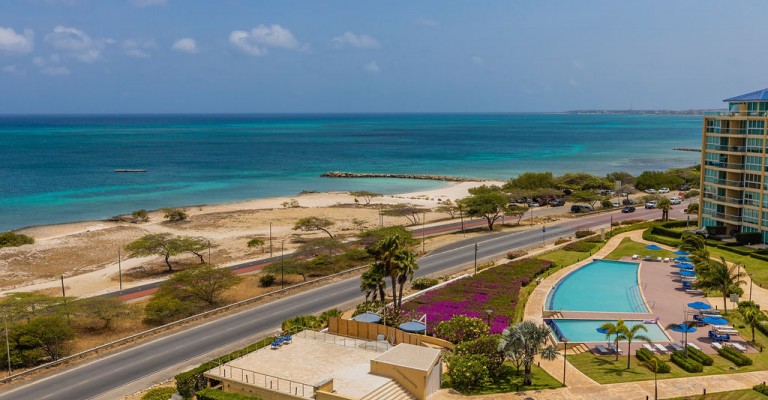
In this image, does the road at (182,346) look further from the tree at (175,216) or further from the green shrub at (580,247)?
the tree at (175,216)

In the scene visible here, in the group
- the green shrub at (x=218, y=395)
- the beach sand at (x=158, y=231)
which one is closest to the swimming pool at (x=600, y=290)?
the green shrub at (x=218, y=395)

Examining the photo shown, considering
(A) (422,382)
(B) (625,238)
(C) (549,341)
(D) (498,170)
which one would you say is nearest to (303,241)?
(B) (625,238)

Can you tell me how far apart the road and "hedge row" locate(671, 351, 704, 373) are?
26.4 m

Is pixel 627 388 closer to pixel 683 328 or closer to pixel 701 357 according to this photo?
pixel 701 357

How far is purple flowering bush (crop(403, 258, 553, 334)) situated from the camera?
46.0 meters

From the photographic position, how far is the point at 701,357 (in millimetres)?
37000

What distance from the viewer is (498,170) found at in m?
177

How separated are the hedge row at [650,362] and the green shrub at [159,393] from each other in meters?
28.2

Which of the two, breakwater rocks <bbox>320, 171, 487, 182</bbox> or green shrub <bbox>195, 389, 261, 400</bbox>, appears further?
breakwater rocks <bbox>320, 171, 487, 182</bbox>

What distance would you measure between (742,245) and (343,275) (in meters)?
44.3

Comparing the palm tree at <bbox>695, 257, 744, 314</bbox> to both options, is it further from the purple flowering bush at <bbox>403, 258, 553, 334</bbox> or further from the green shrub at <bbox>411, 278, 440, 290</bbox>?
the green shrub at <bbox>411, 278, 440, 290</bbox>

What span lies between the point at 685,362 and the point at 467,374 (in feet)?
45.0

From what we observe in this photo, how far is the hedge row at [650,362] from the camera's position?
35.8 m

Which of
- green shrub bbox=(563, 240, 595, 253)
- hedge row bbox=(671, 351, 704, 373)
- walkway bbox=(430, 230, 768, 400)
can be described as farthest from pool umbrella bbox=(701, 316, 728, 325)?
green shrub bbox=(563, 240, 595, 253)
